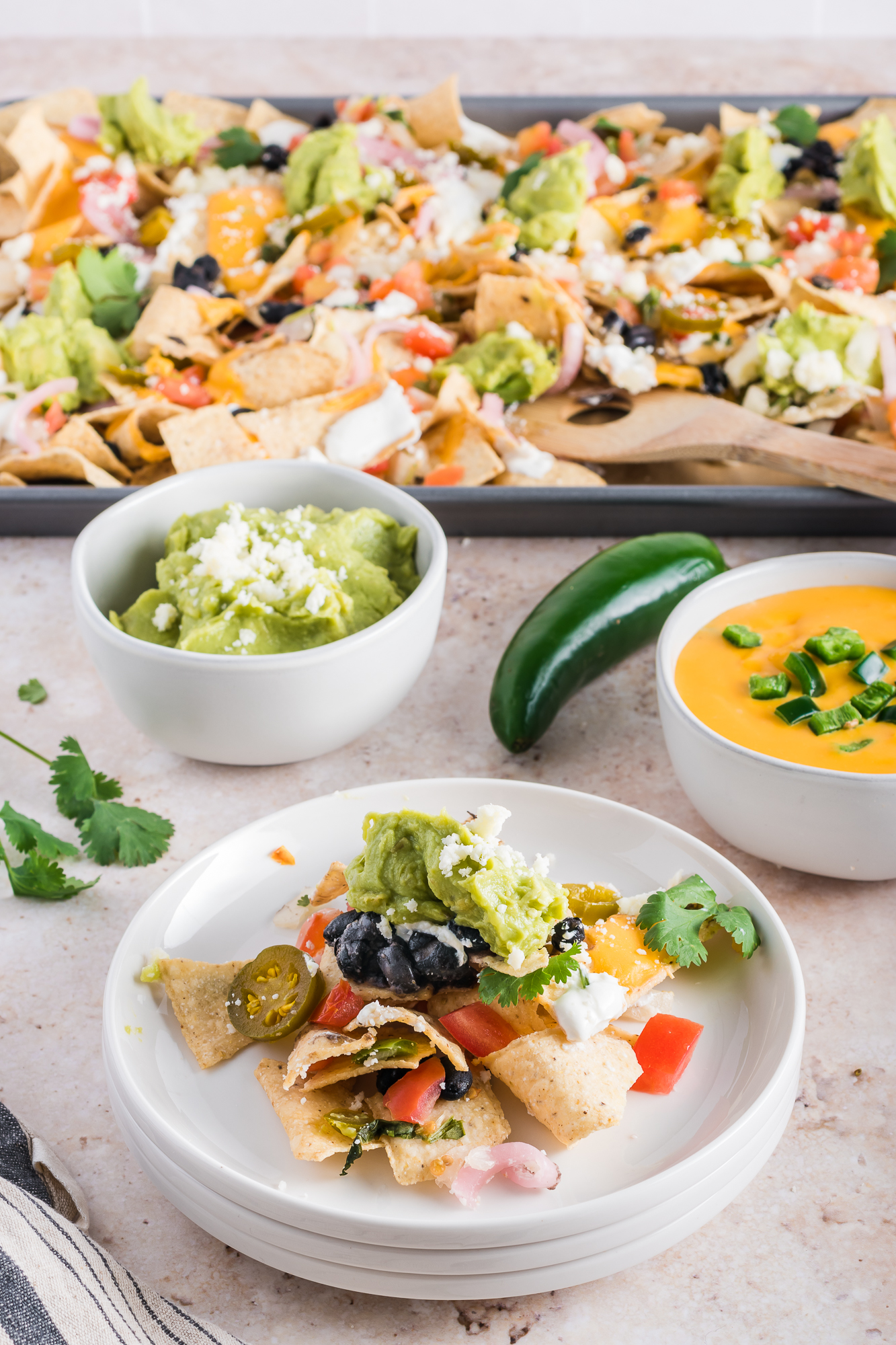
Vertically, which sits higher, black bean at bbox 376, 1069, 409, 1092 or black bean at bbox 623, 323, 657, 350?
black bean at bbox 623, 323, 657, 350

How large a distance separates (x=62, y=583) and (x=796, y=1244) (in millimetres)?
1446

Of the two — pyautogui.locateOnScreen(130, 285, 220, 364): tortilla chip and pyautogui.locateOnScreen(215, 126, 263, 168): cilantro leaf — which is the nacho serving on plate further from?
pyautogui.locateOnScreen(215, 126, 263, 168): cilantro leaf

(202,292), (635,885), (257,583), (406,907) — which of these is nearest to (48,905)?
(257,583)

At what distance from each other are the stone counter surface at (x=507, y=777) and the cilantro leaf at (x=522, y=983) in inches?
9.5

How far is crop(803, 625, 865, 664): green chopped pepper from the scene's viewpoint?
1390 millimetres

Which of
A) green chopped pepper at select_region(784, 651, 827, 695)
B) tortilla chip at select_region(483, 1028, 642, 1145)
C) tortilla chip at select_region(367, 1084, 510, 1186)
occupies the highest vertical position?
green chopped pepper at select_region(784, 651, 827, 695)

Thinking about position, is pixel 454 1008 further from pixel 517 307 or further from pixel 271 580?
pixel 517 307

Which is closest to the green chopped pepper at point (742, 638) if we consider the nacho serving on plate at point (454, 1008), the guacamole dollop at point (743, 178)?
the nacho serving on plate at point (454, 1008)

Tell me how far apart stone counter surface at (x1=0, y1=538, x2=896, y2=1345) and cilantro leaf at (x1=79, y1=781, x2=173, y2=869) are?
0.02 m

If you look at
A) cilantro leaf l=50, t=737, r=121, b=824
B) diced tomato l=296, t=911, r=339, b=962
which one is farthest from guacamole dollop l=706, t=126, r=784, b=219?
diced tomato l=296, t=911, r=339, b=962

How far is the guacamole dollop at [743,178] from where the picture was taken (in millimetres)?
2664

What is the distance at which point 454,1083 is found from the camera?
3.28ft

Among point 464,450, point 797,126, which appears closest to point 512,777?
point 464,450

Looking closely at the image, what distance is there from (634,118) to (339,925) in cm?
255
